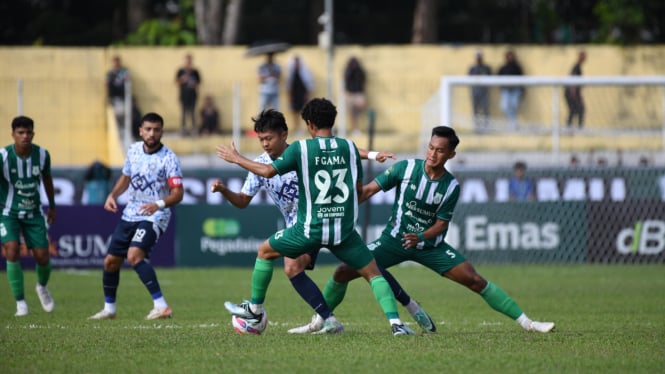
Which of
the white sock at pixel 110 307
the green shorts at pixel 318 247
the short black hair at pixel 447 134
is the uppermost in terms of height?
the short black hair at pixel 447 134

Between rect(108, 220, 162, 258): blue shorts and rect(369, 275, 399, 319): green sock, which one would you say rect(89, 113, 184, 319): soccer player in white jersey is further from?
rect(369, 275, 399, 319): green sock

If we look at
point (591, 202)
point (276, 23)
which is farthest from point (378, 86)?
point (276, 23)

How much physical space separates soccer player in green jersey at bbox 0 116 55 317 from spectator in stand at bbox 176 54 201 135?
12.6 meters

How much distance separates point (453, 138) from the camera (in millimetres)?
10273

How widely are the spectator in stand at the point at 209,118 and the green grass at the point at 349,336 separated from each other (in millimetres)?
8358

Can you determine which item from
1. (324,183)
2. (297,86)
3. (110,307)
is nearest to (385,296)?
(324,183)

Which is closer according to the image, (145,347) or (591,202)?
(145,347)

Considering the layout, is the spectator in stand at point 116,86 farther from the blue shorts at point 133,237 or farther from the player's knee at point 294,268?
the player's knee at point 294,268

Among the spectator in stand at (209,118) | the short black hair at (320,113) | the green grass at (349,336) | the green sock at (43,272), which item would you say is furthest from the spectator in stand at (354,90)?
the short black hair at (320,113)

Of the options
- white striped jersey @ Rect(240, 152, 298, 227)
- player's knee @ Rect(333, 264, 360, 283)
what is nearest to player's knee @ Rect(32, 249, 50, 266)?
white striped jersey @ Rect(240, 152, 298, 227)

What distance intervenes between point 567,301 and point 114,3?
87.1ft

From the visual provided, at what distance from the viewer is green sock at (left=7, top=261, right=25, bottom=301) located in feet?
42.1

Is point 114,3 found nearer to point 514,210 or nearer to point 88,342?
point 514,210

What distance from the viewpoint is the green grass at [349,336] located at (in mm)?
8312
